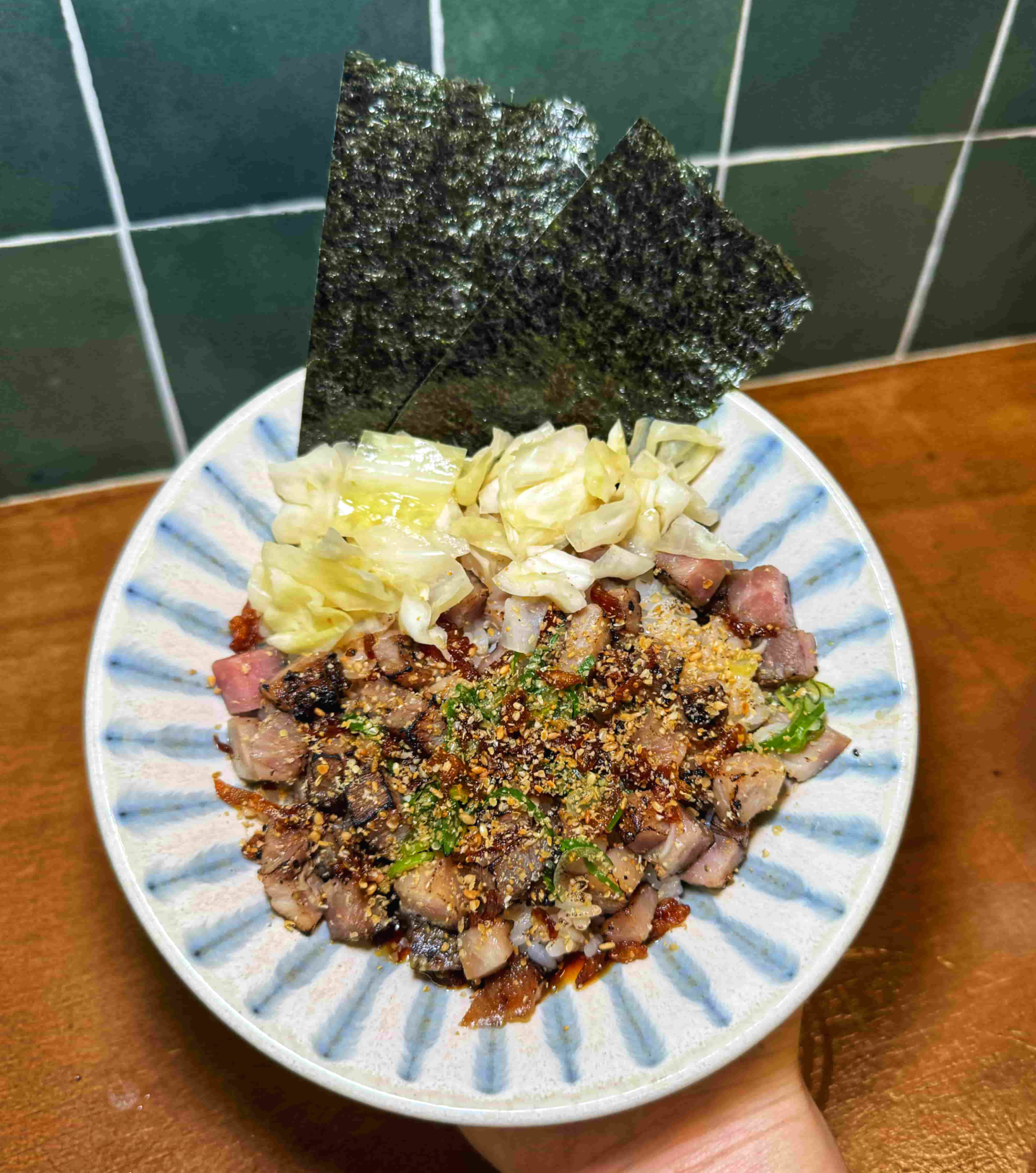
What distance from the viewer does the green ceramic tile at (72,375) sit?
1495 mm

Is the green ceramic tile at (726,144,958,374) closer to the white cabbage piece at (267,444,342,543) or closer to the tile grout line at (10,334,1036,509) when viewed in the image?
the tile grout line at (10,334,1036,509)

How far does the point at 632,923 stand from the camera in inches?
41.1

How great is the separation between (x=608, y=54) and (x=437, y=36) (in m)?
0.27

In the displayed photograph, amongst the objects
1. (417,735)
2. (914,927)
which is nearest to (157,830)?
(417,735)

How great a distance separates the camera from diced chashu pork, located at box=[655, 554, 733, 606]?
1.18 meters

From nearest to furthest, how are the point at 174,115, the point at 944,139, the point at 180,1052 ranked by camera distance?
the point at 180,1052, the point at 174,115, the point at 944,139

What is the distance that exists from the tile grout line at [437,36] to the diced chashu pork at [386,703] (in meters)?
0.87

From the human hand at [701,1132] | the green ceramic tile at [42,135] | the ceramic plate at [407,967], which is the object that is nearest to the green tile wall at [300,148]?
the green ceramic tile at [42,135]

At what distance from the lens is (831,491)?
3.93 ft

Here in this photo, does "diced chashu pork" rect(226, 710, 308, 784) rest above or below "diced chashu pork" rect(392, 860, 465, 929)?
above

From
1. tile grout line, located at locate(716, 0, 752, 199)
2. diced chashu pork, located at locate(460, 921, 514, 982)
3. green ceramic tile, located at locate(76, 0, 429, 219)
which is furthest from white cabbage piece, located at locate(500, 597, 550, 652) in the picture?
green ceramic tile, located at locate(76, 0, 429, 219)

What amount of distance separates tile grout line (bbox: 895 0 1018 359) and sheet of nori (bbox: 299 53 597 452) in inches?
33.2

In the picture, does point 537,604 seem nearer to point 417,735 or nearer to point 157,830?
point 417,735

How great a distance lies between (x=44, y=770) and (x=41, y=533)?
0.51 m
